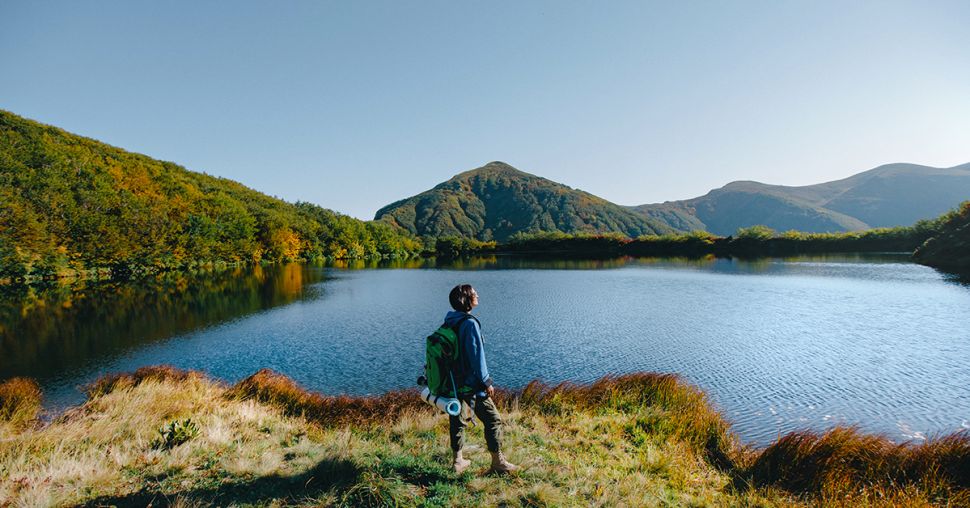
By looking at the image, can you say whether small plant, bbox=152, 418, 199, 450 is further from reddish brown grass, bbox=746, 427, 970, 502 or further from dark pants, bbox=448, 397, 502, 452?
reddish brown grass, bbox=746, 427, 970, 502

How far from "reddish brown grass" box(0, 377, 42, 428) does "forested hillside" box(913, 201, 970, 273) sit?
8044 cm

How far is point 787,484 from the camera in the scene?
765 centimetres

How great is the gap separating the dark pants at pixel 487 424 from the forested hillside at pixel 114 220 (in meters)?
73.6

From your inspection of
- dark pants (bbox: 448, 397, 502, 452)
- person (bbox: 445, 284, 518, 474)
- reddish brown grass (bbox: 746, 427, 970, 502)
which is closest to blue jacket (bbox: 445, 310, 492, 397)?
person (bbox: 445, 284, 518, 474)

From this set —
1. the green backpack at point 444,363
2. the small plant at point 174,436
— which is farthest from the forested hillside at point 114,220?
the green backpack at point 444,363

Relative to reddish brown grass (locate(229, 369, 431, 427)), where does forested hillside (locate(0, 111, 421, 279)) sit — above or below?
above

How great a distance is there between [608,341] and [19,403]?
21696 mm

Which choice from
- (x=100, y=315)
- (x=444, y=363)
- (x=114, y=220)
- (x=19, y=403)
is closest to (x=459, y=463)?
(x=444, y=363)

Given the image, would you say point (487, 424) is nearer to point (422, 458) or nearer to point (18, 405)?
point (422, 458)

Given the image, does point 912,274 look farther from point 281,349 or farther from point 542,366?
point 281,349

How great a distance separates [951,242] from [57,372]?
3721 inches

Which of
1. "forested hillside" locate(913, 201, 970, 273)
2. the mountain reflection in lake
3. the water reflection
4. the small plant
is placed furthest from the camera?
"forested hillside" locate(913, 201, 970, 273)

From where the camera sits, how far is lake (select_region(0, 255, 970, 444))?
1370cm

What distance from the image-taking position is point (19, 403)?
11766mm
